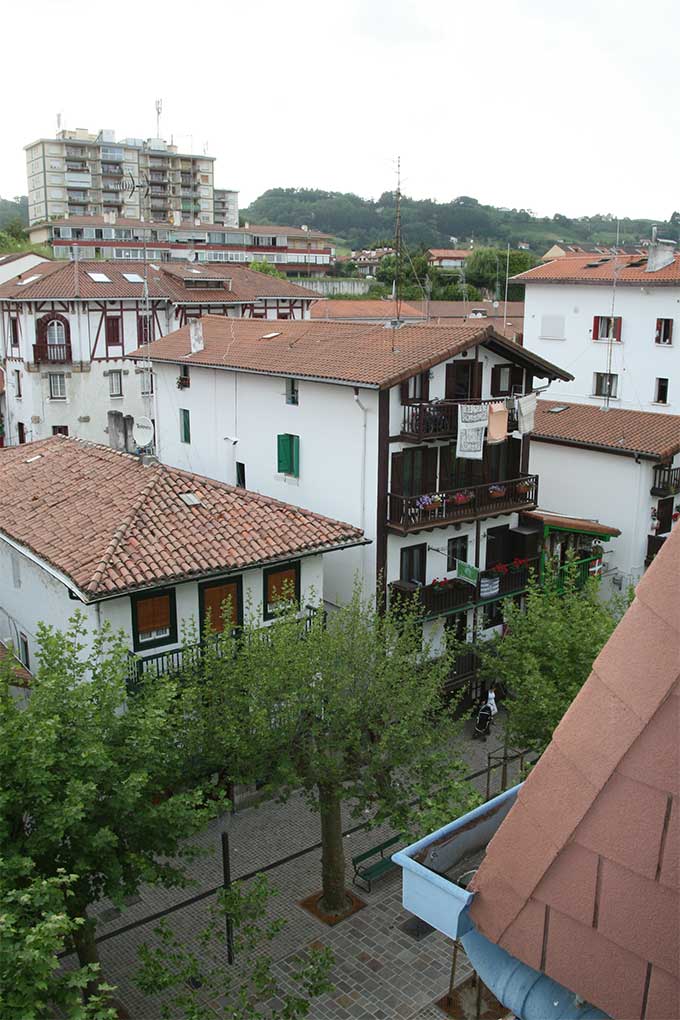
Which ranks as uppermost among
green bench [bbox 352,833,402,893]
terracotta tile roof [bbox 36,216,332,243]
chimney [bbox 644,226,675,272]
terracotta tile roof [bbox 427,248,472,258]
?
terracotta tile roof [bbox 36,216,332,243]

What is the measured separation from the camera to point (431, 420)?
24609 mm

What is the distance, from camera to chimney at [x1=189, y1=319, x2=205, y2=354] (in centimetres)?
3206

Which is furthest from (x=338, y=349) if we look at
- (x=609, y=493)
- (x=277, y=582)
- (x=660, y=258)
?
(x=660, y=258)

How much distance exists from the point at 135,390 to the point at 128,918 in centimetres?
4121

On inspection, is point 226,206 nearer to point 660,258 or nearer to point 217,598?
point 660,258

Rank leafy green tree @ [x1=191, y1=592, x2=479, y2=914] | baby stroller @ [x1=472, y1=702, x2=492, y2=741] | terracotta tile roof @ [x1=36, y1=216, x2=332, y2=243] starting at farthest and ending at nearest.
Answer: terracotta tile roof @ [x1=36, y1=216, x2=332, y2=243] < baby stroller @ [x1=472, y1=702, x2=492, y2=741] < leafy green tree @ [x1=191, y1=592, x2=479, y2=914]

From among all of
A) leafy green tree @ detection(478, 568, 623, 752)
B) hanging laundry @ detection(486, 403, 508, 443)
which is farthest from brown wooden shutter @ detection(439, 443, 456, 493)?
leafy green tree @ detection(478, 568, 623, 752)

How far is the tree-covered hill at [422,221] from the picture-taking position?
119m

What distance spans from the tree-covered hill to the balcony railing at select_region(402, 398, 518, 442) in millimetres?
65041

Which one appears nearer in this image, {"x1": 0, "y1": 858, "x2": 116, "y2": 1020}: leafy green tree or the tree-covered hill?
{"x1": 0, "y1": 858, "x2": 116, "y2": 1020}: leafy green tree

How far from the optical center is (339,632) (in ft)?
57.5

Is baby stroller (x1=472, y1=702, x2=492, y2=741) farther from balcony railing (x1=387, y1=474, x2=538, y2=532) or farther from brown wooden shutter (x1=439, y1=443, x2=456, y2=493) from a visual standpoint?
brown wooden shutter (x1=439, y1=443, x2=456, y2=493)

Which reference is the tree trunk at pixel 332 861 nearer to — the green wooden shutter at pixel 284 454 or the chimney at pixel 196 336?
the green wooden shutter at pixel 284 454

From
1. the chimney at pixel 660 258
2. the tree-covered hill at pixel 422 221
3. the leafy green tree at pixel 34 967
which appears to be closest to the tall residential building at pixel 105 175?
the tree-covered hill at pixel 422 221
